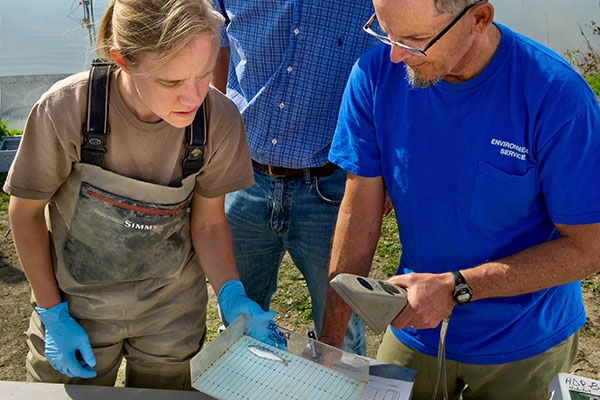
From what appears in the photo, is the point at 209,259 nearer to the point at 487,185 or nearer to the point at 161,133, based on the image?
the point at 161,133

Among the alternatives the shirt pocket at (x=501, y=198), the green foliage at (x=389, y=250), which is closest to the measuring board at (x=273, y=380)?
the shirt pocket at (x=501, y=198)

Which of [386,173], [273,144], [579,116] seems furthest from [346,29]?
[579,116]

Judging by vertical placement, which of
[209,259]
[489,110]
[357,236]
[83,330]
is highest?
[489,110]

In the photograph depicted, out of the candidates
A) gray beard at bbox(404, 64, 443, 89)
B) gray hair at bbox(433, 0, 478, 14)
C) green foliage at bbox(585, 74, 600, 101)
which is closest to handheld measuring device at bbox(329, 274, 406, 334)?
gray beard at bbox(404, 64, 443, 89)

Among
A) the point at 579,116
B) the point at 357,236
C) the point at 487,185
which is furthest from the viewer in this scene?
the point at 357,236

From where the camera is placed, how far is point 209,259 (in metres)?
1.90

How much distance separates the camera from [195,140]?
171 cm

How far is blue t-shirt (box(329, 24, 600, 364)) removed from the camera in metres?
1.47

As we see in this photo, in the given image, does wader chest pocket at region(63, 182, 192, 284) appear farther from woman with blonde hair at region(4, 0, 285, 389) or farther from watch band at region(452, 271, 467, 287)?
Answer: watch band at region(452, 271, 467, 287)

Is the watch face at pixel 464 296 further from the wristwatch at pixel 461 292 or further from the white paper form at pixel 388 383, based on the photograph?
the white paper form at pixel 388 383

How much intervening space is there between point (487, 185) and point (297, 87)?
0.84 meters

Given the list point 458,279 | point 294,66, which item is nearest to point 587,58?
point 294,66

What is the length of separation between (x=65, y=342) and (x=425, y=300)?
1016 millimetres

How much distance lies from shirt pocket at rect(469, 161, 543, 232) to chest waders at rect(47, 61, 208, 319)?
0.78 metres
